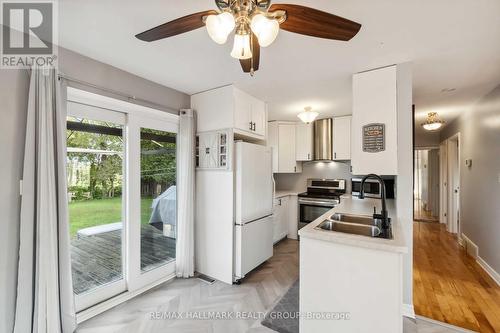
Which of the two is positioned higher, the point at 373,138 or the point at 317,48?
the point at 317,48

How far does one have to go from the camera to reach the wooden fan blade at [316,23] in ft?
3.69

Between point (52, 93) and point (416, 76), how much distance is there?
3.59 m

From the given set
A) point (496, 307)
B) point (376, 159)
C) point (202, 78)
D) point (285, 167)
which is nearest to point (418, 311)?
point (496, 307)

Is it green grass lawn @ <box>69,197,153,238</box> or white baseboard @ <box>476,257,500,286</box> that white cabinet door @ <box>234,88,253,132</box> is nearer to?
green grass lawn @ <box>69,197,153,238</box>

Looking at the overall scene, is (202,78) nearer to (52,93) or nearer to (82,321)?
(52,93)

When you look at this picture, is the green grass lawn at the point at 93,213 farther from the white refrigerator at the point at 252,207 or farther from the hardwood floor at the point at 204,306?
the white refrigerator at the point at 252,207

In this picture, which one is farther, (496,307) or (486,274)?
(486,274)

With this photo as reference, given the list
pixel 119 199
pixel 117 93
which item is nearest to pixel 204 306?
pixel 119 199

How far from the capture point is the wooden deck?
2242 millimetres

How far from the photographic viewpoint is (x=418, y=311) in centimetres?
224

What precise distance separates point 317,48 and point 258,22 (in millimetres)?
1044

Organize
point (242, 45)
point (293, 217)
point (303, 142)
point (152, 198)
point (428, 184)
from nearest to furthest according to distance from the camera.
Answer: point (242, 45), point (152, 198), point (293, 217), point (303, 142), point (428, 184)

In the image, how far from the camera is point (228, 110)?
2.83 meters

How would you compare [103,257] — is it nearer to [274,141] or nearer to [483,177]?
[274,141]
